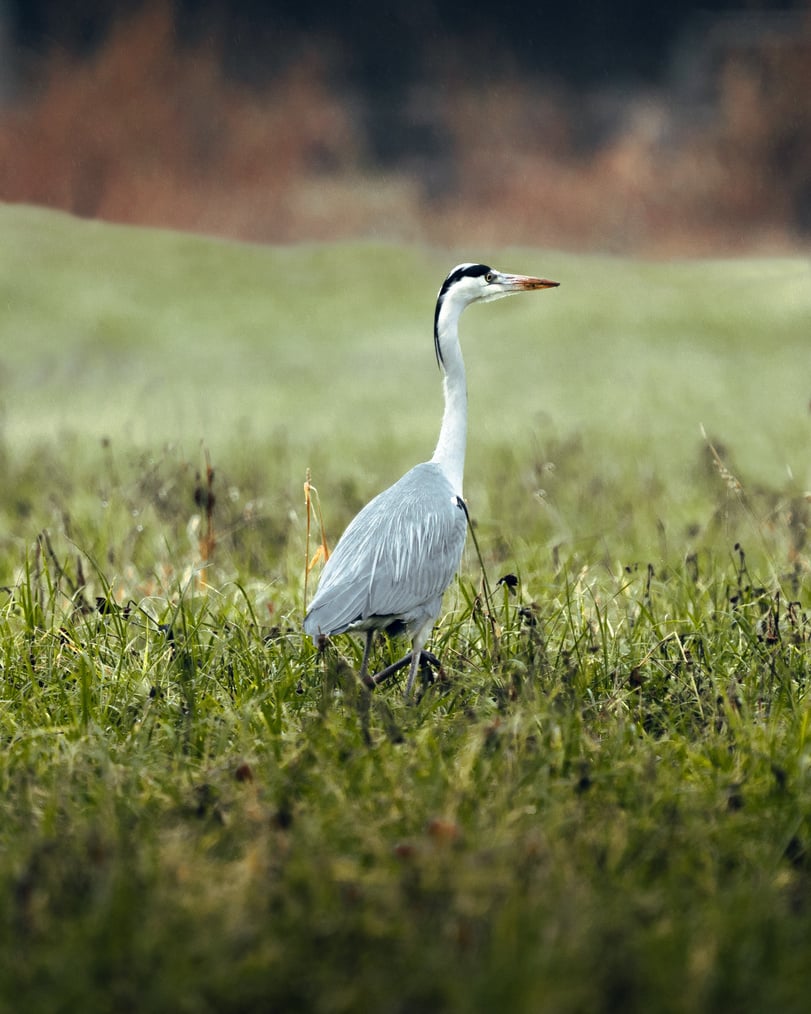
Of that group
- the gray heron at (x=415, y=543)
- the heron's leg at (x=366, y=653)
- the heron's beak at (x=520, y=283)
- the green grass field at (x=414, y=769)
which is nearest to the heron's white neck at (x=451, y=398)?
the gray heron at (x=415, y=543)

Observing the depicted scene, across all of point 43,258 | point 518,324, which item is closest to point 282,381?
point 518,324

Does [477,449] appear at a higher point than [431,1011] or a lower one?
higher

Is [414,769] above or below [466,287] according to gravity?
below

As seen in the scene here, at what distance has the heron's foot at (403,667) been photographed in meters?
4.12

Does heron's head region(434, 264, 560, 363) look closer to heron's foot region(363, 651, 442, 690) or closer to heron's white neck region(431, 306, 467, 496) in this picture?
heron's white neck region(431, 306, 467, 496)

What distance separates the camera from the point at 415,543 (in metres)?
4.31

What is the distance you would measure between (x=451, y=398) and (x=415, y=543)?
1.97 ft

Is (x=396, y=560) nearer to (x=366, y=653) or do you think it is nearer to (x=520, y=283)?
(x=366, y=653)

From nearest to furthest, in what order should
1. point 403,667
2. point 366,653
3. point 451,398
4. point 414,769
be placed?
1. point 414,769
2. point 366,653
3. point 403,667
4. point 451,398

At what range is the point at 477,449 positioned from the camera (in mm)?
10859

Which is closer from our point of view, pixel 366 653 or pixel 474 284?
pixel 366 653

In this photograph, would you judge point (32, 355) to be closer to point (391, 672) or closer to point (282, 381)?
point (282, 381)

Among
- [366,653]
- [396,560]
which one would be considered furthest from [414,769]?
[396,560]

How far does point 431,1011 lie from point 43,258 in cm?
1925
